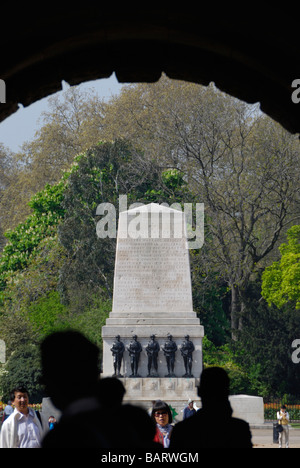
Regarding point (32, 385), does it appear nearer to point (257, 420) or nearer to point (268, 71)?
point (257, 420)

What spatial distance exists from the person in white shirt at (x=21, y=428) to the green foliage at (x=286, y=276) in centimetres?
2573

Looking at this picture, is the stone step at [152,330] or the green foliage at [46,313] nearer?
the stone step at [152,330]

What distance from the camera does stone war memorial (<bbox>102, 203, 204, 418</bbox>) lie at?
27609mm

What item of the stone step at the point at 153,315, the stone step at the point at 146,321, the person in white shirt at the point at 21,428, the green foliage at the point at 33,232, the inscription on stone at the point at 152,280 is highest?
the green foliage at the point at 33,232

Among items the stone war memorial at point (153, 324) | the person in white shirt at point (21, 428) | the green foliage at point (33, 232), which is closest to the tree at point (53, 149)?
the green foliage at point (33, 232)

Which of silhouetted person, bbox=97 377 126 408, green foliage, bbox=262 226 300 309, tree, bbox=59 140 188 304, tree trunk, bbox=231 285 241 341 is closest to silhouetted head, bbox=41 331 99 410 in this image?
silhouetted person, bbox=97 377 126 408

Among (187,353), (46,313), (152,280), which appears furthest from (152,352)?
(46,313)

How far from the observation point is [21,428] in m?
7.92

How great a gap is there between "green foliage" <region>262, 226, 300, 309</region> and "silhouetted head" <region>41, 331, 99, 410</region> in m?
29.9

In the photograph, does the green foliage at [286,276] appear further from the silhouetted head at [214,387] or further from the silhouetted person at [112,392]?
the silhouetted person at [112,392]

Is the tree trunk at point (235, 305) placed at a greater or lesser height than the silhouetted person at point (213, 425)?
greater

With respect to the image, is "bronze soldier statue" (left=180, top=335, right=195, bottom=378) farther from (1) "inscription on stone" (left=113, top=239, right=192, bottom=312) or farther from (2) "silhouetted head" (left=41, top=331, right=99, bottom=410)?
(2) "silhouetted head" (left=41, top=331, right=99, bottom=410)

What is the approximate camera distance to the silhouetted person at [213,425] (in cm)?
481
